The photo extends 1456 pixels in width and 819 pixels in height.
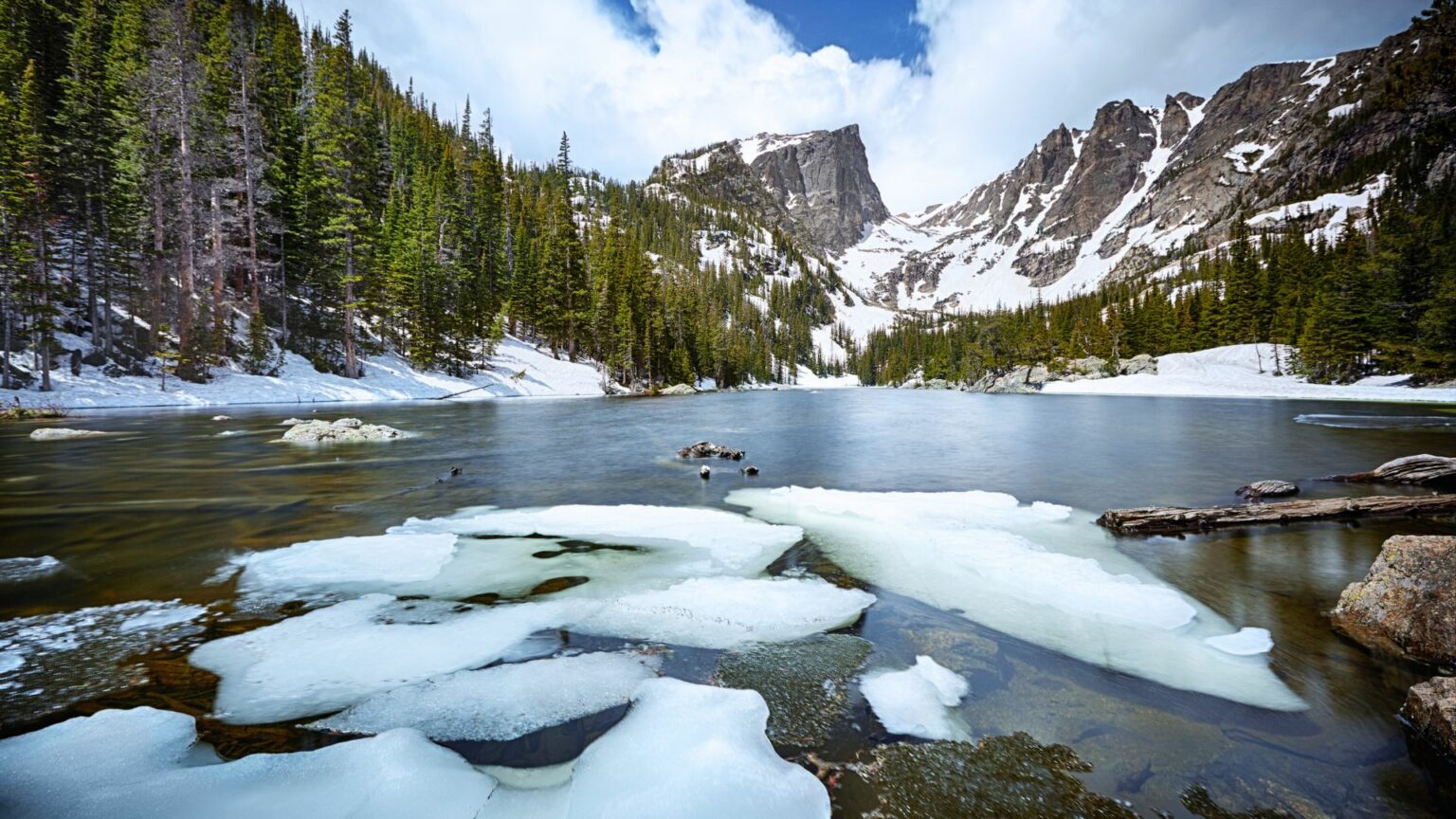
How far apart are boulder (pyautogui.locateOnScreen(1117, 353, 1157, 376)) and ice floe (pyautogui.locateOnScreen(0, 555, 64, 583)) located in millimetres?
92065

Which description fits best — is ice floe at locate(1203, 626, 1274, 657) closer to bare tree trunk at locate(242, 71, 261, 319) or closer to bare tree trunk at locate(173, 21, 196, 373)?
bare tree trunk at locate(173, 21, 196, 373)

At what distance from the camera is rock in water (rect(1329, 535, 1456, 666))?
4.74 m

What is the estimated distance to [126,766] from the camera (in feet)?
10.0

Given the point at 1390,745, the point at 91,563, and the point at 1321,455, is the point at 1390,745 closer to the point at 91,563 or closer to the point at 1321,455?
the point at 91,563

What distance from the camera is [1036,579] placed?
263 inches

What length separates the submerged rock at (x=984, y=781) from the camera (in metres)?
2.98

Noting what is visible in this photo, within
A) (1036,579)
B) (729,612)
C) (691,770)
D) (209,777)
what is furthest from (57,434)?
(1036,579)

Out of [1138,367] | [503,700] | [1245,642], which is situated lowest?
[1245,642]

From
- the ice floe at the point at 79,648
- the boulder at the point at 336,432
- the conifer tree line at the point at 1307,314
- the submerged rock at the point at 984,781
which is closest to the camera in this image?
the submerged rock at the point at 984,781

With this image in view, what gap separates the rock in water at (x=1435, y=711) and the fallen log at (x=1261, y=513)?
208 inches

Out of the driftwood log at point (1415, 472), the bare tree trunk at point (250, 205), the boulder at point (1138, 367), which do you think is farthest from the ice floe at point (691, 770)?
the boulder at point (1138, 367)

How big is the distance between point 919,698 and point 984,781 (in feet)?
3.12

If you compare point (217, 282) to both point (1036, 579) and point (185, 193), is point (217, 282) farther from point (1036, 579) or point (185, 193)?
point (1036, 579)

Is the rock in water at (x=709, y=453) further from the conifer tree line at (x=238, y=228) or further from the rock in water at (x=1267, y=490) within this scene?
the conifer tree line at (x=238, y=228)
